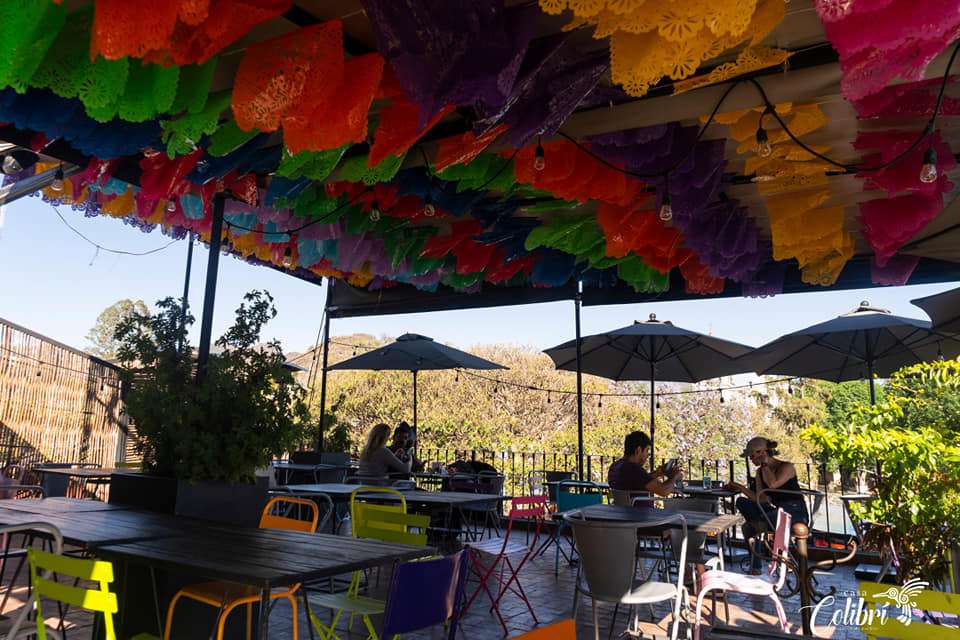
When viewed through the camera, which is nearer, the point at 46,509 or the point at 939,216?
the point at 46,509

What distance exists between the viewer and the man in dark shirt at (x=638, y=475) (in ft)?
16.6

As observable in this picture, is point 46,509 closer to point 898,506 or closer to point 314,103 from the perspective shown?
point 314,103

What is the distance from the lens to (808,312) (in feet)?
109

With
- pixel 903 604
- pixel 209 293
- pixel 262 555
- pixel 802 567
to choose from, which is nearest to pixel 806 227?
pixel 802 567

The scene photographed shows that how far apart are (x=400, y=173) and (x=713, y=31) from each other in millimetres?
2298

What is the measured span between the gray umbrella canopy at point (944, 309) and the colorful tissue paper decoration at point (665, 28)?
155 inches

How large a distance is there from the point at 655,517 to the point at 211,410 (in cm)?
248

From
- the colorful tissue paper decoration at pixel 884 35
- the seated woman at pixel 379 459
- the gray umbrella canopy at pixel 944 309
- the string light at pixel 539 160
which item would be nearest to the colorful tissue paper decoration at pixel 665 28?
the colorful tissue paper decoration at pixel 884 35

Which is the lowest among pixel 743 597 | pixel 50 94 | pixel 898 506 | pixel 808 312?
pixel 743 597

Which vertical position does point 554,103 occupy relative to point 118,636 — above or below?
above

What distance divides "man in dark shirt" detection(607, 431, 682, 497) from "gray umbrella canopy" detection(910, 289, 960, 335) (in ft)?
7.48

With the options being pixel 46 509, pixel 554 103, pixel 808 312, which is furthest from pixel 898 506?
pixel 808 312

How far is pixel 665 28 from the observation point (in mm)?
1898

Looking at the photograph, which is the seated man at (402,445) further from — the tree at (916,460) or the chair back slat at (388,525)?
the tree at (916,460)
